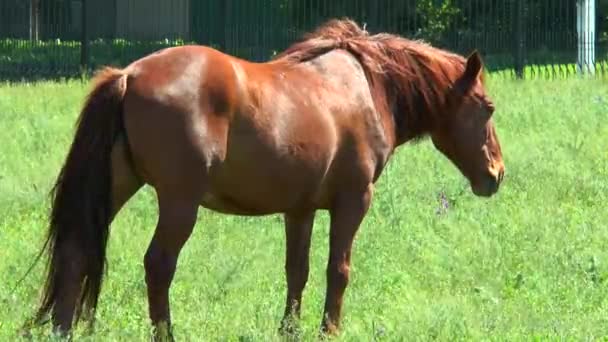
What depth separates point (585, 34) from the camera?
22953 mm

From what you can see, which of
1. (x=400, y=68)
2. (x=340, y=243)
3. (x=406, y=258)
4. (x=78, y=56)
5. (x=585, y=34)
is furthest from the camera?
(x=585, y=34)

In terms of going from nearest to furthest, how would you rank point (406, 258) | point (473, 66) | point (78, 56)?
point (473, 66), point (406, 258), point (78, 56)

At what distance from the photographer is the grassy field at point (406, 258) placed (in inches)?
281

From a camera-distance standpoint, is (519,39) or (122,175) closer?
(122,175)

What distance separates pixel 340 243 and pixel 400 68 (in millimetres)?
1113

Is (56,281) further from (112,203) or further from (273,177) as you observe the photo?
(273,177)

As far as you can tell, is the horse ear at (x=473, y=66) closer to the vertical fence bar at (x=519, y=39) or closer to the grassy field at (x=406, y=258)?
the grassy field at (x=406, y=258)

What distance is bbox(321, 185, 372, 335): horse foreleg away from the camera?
7109 millimetres

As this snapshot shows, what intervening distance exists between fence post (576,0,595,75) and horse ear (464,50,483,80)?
1399cm

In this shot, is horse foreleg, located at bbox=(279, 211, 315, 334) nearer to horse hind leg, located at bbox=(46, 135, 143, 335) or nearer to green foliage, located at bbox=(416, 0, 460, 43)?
horse hind leg, located at bbox=(46, 135, 143, 335)

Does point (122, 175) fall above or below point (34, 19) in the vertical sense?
above

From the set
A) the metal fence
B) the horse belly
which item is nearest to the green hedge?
the metal fence

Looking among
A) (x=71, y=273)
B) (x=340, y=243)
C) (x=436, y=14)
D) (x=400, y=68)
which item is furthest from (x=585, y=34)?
(x=71, y=273)

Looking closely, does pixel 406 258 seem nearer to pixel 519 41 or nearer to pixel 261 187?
pixel 261 187
